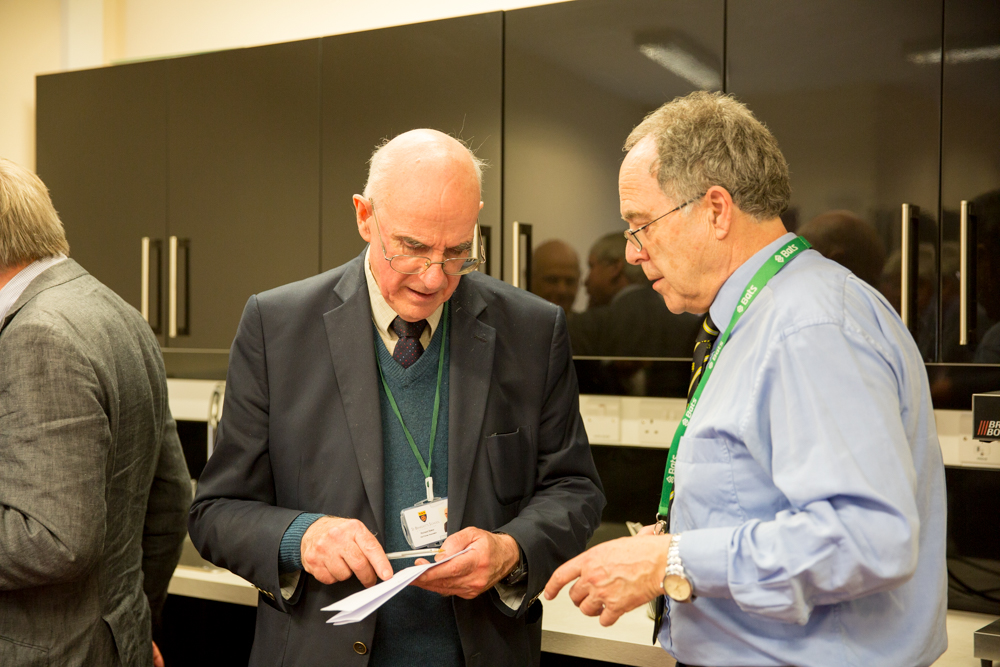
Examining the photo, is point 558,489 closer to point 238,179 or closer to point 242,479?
point 242,479

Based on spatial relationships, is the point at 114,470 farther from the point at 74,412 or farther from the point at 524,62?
the point at 524,62

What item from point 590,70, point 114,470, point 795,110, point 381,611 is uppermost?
point 590,70

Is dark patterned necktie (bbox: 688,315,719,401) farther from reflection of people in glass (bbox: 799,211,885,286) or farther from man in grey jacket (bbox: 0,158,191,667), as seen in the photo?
man in grey jacket (bbox: 0,158,191,667)

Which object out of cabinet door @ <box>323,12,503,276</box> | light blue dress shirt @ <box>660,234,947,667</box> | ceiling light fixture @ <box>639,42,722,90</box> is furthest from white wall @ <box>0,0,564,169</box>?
light blue dress shirt @ <box>660,234,947,667</box>

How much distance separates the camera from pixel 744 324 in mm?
1077

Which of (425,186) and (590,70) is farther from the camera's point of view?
(590,70)

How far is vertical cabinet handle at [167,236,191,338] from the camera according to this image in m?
2.74

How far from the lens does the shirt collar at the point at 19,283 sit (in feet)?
4.83

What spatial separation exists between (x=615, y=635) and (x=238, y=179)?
180 centimetres

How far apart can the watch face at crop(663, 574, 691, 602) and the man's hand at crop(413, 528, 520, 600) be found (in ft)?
1.01

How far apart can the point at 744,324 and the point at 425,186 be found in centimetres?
55

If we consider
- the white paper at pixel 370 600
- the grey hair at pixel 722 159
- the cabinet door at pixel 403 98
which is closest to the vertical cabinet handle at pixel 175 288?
the cabinet door at pixel 403 98

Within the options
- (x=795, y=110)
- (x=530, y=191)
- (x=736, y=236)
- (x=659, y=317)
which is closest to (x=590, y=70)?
(x=530, y=191)

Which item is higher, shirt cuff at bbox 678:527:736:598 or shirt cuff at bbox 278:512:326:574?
shirt cuff at bbox 678:527:736:598
